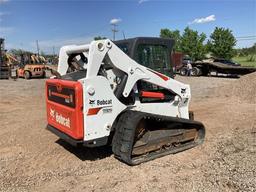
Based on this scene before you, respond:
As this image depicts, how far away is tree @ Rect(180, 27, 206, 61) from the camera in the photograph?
2042 inches

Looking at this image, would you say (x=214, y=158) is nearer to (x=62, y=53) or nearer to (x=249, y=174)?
(x=249, y=174)

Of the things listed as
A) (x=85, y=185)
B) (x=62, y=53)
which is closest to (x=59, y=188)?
(x=85, y=185)

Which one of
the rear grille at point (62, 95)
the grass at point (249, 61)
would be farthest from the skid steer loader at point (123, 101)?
the grass at point (249, 61)

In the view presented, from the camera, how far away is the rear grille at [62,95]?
4776 mm

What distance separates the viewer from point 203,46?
171 ft

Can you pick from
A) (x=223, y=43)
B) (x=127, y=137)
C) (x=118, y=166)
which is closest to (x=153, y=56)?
(x=127, y=137)

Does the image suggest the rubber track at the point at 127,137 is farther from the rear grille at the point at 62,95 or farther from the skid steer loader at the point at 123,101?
the rear grille at the point at 62,95

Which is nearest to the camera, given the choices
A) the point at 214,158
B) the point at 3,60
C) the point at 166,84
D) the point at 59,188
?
the point at 59,188

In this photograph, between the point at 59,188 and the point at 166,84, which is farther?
the point at 166,84

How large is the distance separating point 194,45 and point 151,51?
48.2 metres

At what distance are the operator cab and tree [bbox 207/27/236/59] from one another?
45724mm

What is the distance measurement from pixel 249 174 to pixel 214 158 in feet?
2.88

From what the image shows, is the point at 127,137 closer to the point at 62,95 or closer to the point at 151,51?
the point at 62,95

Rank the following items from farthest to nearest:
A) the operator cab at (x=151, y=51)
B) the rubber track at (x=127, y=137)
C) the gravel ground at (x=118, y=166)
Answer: the operator cab at (x=151, y=51), the rubber track at (x=127, y=137), the gravel ground at (x=118, y=166)
